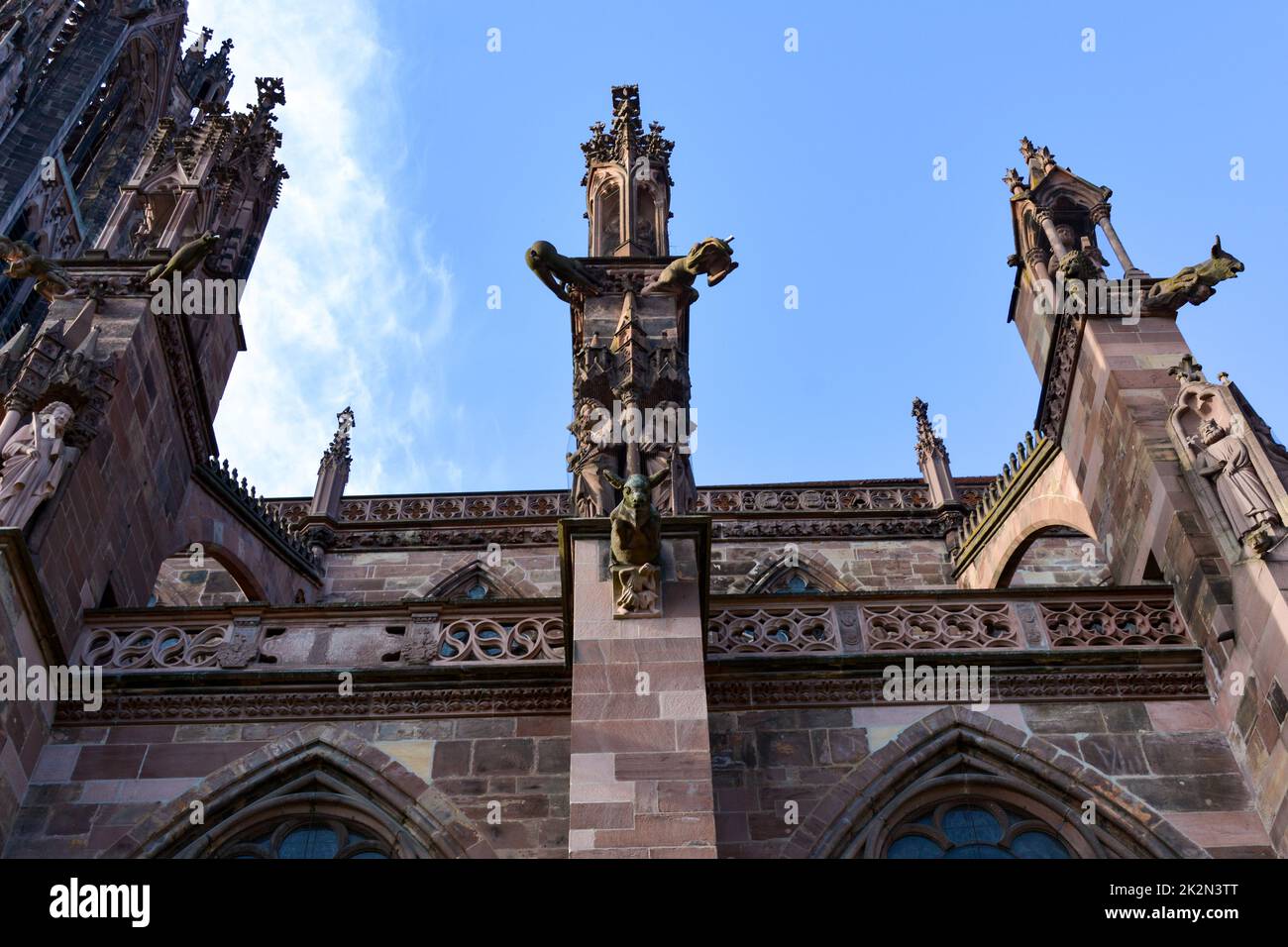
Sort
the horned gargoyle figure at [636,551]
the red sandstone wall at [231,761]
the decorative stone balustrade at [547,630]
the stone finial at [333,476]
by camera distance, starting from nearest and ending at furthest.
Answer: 1. the horned gargoyle figure at [636,551]
2. the red sandstone wall at [231,761]
3. the decorative stone balustrade at [547,630]
4. the stone finial at [333,476]

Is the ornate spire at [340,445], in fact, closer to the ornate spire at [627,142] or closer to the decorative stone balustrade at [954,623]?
the ornate spire at [627,142]

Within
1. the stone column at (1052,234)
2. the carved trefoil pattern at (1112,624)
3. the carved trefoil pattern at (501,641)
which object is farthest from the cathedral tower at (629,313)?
the stone column at (1052,234)

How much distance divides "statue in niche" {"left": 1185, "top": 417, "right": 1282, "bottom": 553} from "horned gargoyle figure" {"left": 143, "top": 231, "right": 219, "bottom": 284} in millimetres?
9496

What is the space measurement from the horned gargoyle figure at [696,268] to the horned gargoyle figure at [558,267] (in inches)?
22.2

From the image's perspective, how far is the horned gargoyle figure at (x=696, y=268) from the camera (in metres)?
12.9

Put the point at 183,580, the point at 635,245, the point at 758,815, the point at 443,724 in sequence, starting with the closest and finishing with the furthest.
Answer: the point at 758,815, the point at 443,724, the point at 635,245, the point at 183,580

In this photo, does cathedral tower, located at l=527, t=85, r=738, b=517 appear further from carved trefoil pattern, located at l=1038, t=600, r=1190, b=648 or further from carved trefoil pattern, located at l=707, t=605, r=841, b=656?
carved trefoil pattern, located at l=1038, t=600, r=1190, b=648

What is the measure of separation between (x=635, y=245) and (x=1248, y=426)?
6.34 m

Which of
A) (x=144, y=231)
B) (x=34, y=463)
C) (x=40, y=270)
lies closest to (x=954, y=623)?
(x=34, y=463)

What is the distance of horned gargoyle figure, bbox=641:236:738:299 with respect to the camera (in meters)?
12.9
